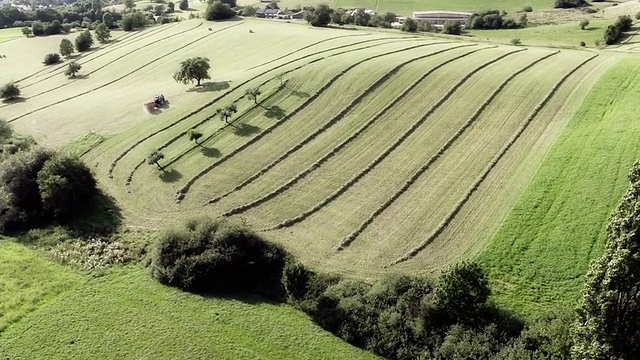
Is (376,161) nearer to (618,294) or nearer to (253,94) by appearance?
(253,94)

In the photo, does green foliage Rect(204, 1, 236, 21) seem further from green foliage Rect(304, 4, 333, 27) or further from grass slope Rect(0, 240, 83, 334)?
grass slope Rect(0, 240, 83, 334)

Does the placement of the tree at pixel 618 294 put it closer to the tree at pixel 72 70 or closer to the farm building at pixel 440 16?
the tree at pixel 72 70

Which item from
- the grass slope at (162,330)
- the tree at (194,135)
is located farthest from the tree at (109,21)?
the grass slope at (162,330)

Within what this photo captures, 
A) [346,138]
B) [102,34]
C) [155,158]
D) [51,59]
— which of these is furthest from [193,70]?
[102,34]

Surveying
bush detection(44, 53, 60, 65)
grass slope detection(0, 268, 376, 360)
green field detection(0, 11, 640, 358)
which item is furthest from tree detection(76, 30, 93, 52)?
grass slope detection(0, 268, 376, 360)

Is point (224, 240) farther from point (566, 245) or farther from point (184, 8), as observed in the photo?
point (184, 8)
